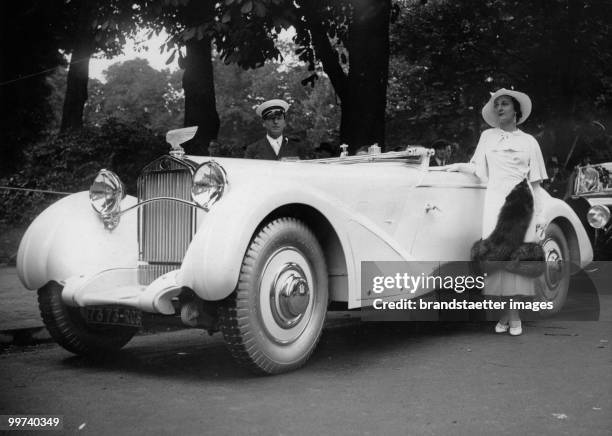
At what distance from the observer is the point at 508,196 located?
601 cm

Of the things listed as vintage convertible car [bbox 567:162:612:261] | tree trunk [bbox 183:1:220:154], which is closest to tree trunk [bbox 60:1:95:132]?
tree trunk [bbox 183:1:220:154]

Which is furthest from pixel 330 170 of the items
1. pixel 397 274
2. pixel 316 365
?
pixel 316 365

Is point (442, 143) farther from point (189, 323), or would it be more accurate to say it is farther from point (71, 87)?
point (71, 87)

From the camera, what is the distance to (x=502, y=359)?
200 inches

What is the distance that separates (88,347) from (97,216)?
0.91m

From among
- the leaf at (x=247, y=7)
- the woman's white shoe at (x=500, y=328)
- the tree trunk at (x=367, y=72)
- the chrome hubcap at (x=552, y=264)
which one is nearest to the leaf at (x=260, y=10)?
the leaf at (x=247, y=7)

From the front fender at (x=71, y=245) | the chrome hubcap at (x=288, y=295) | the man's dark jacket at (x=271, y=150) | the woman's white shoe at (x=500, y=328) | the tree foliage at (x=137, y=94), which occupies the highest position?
the tree foliage at (x=137, y=94)

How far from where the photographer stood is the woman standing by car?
5941 millimetres

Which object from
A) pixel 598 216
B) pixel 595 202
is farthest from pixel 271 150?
pixel 595 202

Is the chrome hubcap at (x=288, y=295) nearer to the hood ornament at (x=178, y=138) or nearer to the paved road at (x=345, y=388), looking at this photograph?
the paved road at (x=345, y=388)

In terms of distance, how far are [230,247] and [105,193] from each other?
5.05 feet

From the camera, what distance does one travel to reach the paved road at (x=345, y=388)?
355 centimetres

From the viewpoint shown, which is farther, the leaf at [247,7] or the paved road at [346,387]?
the leaf at [247,7]

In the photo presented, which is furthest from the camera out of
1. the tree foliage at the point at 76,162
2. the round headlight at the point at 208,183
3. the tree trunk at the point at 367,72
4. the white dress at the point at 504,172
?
the tree foliage at the point at 76,162
